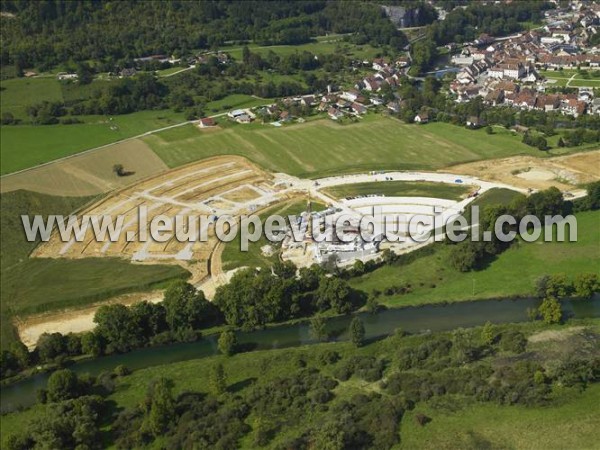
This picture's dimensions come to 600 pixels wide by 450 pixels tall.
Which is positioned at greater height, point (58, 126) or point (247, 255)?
point (58, 126)

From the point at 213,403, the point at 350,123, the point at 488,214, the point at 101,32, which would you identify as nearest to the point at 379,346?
the point at 213,403

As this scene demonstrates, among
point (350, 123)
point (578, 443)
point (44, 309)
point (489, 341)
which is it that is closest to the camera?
point (578, 443)

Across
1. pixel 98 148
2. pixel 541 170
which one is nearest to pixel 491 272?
pixel 541 170

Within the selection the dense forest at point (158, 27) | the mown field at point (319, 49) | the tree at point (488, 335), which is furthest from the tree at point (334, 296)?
the dense forest at point (158, 27)

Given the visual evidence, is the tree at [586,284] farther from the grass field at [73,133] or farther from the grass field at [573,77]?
the grass field at [73,133]

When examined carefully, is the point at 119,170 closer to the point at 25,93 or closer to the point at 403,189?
the point at 403,189

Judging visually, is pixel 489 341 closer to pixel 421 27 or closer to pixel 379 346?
pixel 379 346
